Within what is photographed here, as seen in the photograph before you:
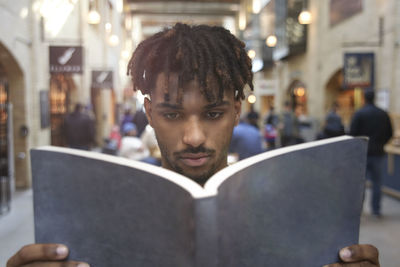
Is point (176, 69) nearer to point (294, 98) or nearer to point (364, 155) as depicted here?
point (364, 155)

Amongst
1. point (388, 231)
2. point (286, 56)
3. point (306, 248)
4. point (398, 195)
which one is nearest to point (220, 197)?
point (306, 248)

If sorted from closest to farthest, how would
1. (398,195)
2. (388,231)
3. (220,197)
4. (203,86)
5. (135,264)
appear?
(220,197) < (135,264) < (203,86) < (388,231) < (398,195)

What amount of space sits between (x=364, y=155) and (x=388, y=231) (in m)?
4.36

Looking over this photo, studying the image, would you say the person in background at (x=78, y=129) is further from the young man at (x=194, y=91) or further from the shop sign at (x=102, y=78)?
the young man at (x=194, y=91)

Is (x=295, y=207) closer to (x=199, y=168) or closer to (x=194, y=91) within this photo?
(x=199, y=168)

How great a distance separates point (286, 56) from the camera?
1688 centimetres

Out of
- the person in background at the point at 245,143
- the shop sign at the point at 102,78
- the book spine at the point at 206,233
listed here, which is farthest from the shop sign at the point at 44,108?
the book spine at the point at 206,233

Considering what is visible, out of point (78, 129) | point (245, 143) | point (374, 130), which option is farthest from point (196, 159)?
point (78, 129)

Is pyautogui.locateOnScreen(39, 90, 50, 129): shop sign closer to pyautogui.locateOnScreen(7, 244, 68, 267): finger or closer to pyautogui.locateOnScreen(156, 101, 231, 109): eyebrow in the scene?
pyautogui.locateOnScreen(156, 101, 231, 109): eyebrow

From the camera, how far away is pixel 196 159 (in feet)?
3.78

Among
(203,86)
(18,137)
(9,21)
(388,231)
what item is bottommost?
(388,231)

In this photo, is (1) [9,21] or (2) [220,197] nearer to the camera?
(2) [220,197]

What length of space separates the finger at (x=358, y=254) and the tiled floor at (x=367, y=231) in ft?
10.3

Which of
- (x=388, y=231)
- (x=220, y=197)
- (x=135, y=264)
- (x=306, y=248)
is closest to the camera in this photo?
(x=220, y=197)
